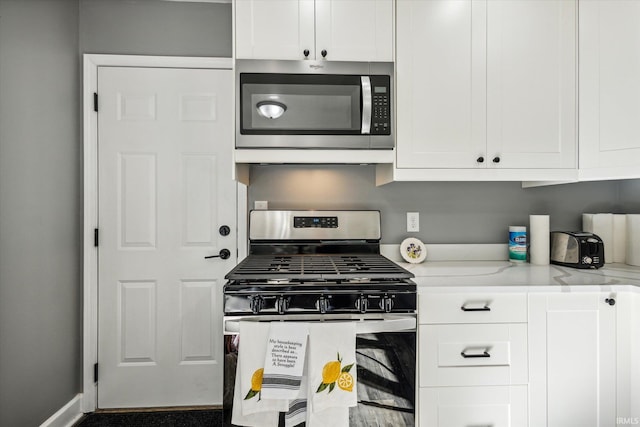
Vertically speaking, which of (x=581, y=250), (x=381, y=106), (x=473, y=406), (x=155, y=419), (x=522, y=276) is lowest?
(x=155, y=419)

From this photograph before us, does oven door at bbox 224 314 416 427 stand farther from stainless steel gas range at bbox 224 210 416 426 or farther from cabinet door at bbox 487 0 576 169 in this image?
cabinet door at bbox 487 0 576 169

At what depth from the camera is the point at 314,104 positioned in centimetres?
179

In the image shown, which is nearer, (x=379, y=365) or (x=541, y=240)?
(x=379, y=365)

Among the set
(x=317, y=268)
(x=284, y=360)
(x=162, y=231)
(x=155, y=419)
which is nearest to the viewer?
(x=284, y=360)

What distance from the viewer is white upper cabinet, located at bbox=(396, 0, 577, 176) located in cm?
183

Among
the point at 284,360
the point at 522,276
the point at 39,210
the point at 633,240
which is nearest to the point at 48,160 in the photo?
the point at 39,210

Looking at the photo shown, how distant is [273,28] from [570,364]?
199 centimetres

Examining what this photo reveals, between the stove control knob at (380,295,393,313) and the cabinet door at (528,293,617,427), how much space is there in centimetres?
60

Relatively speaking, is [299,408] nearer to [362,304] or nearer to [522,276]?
[362,304]

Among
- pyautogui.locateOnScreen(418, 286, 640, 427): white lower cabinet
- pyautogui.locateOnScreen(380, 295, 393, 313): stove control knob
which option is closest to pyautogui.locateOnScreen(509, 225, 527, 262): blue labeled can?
pyautogui.locateOnScreen(418, 286, 640, 427): white lower cabinet

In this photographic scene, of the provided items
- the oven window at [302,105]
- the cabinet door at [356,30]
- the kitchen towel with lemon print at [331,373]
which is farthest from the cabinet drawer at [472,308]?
the cabinet door at [356,30]

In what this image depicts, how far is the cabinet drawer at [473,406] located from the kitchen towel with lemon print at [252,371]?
598 mm

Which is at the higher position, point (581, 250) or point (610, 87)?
point (610, 87)

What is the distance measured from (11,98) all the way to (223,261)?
1.29 m
